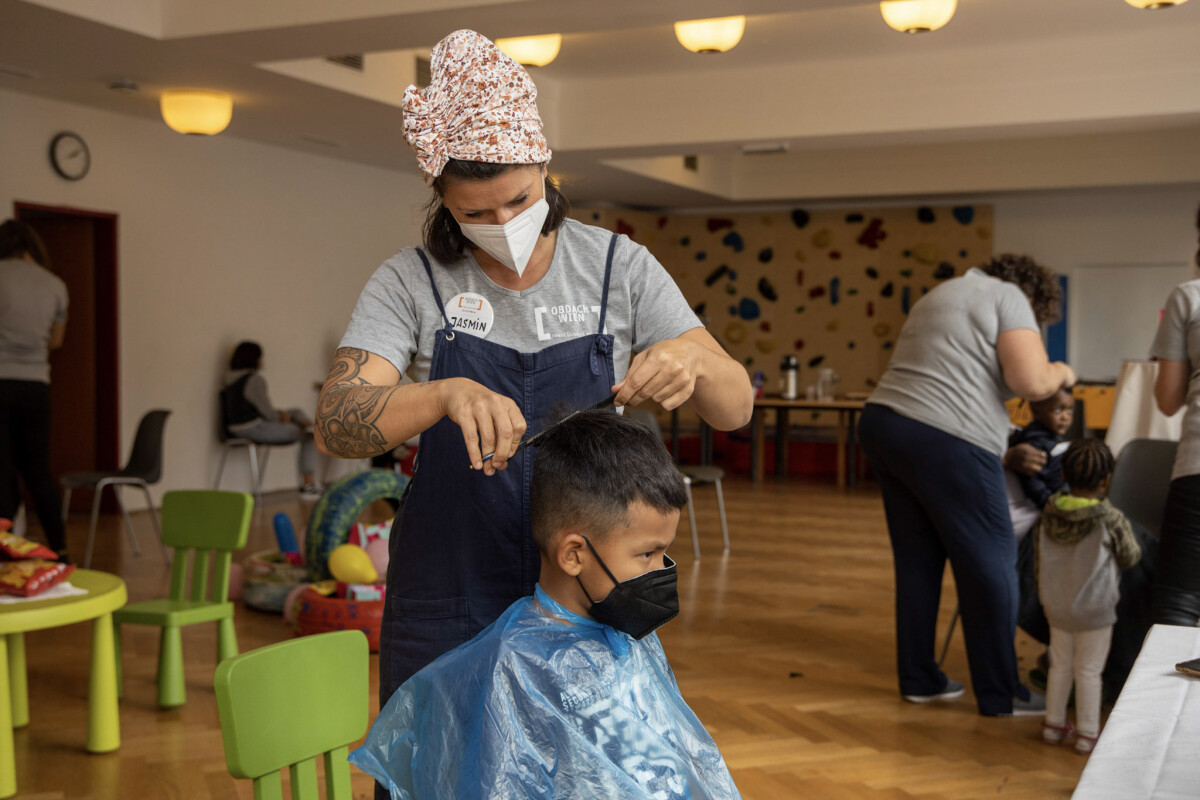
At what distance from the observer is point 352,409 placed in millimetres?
1409

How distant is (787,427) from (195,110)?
5770 mm

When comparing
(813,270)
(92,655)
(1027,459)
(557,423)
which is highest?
(813,270)

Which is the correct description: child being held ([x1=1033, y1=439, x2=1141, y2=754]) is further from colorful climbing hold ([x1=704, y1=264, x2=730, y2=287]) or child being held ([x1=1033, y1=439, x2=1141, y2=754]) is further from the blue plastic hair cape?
colorful climbing hold ([x1=704, y1=264, x2=730, y2=287])

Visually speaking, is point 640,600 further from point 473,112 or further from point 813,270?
point 813,270

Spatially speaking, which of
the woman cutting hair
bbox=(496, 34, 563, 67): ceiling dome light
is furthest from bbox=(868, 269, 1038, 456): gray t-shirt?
bbox=(496, 34, 563, 67): ceiling dome light

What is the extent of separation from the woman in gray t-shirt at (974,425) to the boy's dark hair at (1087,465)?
18cm

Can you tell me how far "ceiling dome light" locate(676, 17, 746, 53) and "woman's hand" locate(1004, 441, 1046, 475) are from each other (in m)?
2.59

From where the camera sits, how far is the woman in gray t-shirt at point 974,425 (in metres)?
3.17

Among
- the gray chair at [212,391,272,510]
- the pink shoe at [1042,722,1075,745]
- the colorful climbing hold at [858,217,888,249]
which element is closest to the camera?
the pink shoe at [1042,722,1075,745]

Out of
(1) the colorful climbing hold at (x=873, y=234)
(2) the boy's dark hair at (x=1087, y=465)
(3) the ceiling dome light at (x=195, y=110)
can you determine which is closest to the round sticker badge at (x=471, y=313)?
(2) the boy's dark hair at (x=1087, y=465)

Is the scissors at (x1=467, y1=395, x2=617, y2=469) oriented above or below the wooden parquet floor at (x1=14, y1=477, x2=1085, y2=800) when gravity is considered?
above

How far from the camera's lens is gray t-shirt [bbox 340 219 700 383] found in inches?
59.9

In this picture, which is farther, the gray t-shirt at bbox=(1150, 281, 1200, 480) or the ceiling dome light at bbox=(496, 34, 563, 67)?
the ceiling dome light at bbox=(496, 34, 563, 67)

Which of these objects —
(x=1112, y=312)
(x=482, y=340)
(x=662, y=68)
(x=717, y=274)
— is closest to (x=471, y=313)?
(x=482, y=340)
